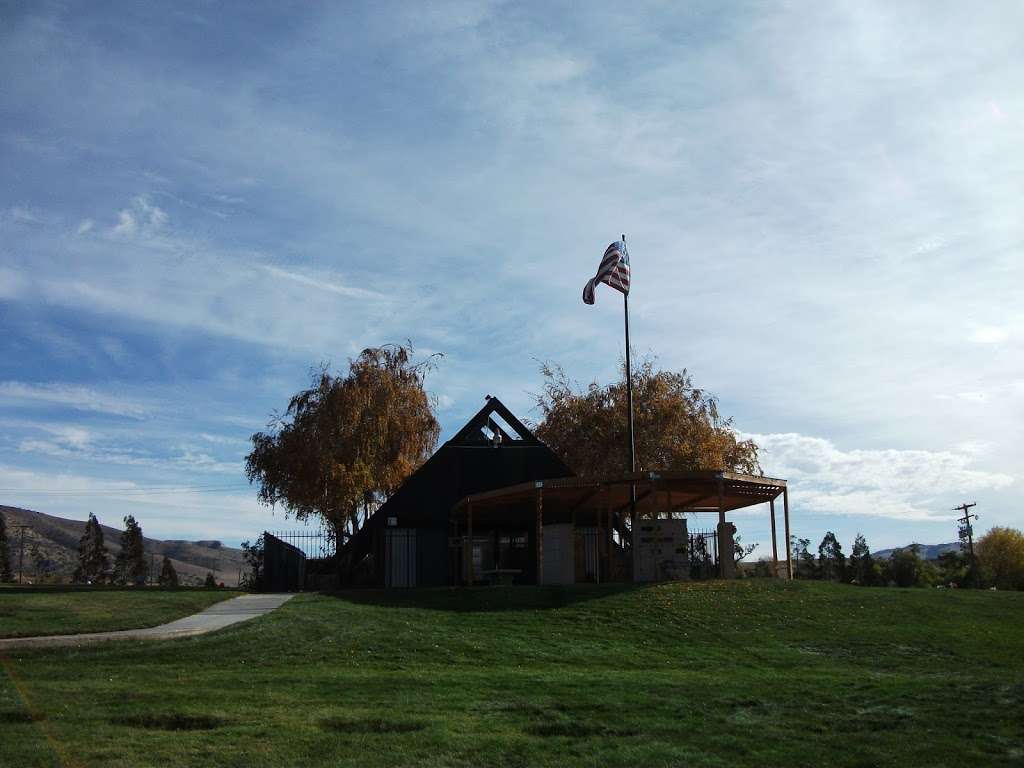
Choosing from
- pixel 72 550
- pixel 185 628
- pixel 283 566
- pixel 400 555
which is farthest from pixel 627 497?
pixel 72 550

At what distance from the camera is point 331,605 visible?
20359 mm

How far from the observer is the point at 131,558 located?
2512 inches

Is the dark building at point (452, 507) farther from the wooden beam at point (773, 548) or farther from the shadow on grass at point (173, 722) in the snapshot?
the shadow on grass at point (173, 722)

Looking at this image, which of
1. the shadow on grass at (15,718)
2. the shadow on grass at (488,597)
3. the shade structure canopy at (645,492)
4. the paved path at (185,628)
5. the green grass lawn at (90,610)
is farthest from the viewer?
the shade structure canopy at (645,492)

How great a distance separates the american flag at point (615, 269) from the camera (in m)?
26.8

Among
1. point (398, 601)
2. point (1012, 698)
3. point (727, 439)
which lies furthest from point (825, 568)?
point (1012, 698)

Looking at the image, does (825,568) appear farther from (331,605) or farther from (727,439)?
(331,605)

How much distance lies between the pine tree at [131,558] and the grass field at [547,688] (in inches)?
1882

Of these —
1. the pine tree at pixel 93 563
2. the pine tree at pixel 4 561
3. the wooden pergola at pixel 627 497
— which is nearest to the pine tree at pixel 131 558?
the pine tree at pixel 93 563

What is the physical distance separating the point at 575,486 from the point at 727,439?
863 inches

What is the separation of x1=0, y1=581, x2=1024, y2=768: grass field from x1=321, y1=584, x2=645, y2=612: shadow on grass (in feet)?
0.49

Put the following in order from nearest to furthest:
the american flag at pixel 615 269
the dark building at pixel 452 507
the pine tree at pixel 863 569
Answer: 1. the american flag at pixel 615 269
2. the dark building at pixel 452 507
3. the pine tree at pixel 863 569

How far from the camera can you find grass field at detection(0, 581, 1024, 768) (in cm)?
901

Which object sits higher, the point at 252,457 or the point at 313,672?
the point at 252,457
